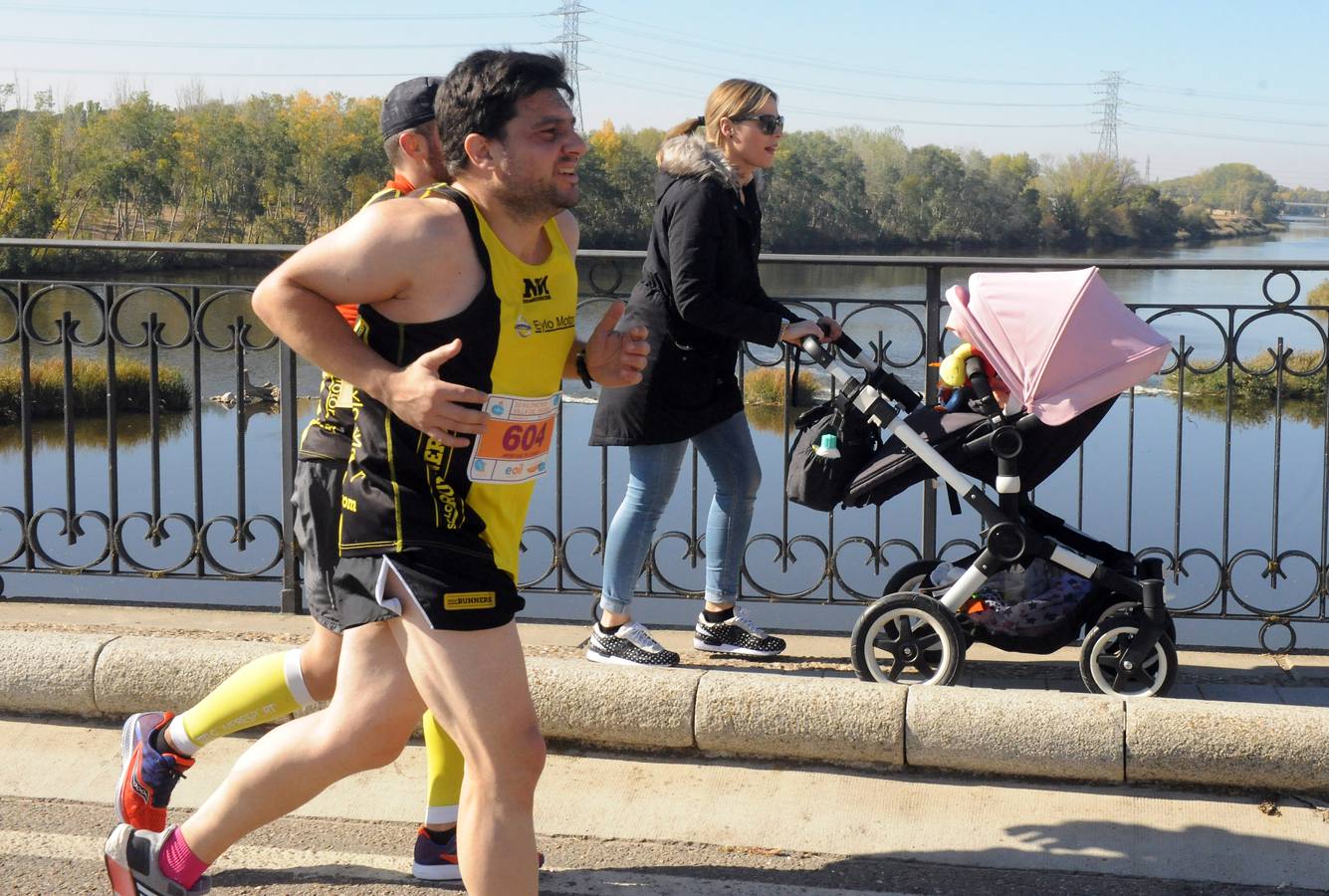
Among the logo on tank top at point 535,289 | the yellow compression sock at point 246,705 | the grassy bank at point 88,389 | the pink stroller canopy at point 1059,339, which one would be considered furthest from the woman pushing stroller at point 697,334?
the grassy bank at point 88,389

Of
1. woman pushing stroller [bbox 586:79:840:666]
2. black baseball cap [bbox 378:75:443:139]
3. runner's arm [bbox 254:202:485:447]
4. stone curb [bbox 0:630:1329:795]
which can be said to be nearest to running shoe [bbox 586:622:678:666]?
woman pushing stroller [bbox 586:79:840:666]

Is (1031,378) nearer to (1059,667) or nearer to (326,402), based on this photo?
(1059,667)

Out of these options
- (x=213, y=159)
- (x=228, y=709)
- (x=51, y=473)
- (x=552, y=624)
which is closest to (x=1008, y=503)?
(x=552, y=624)

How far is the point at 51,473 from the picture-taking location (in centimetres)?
1253

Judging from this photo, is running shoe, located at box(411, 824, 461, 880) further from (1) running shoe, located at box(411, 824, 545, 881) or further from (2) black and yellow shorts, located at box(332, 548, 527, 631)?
(2) black and yellow shorts, located at box(332, 548, 527, 631)

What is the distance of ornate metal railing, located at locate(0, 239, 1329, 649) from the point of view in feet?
16.3

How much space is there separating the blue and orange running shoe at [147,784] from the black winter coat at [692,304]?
67.1 inches

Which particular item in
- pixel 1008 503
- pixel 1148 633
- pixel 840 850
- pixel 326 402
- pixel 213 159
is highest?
pixel 213 159

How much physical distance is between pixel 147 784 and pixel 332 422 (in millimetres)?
865

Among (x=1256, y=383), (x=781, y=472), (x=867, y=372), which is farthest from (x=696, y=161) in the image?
(x=1256, y=383)

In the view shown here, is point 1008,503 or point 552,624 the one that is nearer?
point 1008,503

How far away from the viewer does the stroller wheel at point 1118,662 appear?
165 inches

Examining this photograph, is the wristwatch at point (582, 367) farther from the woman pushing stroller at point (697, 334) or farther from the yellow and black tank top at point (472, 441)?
the woman pushing stroller at point (697, 334)

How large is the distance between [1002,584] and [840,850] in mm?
1301
